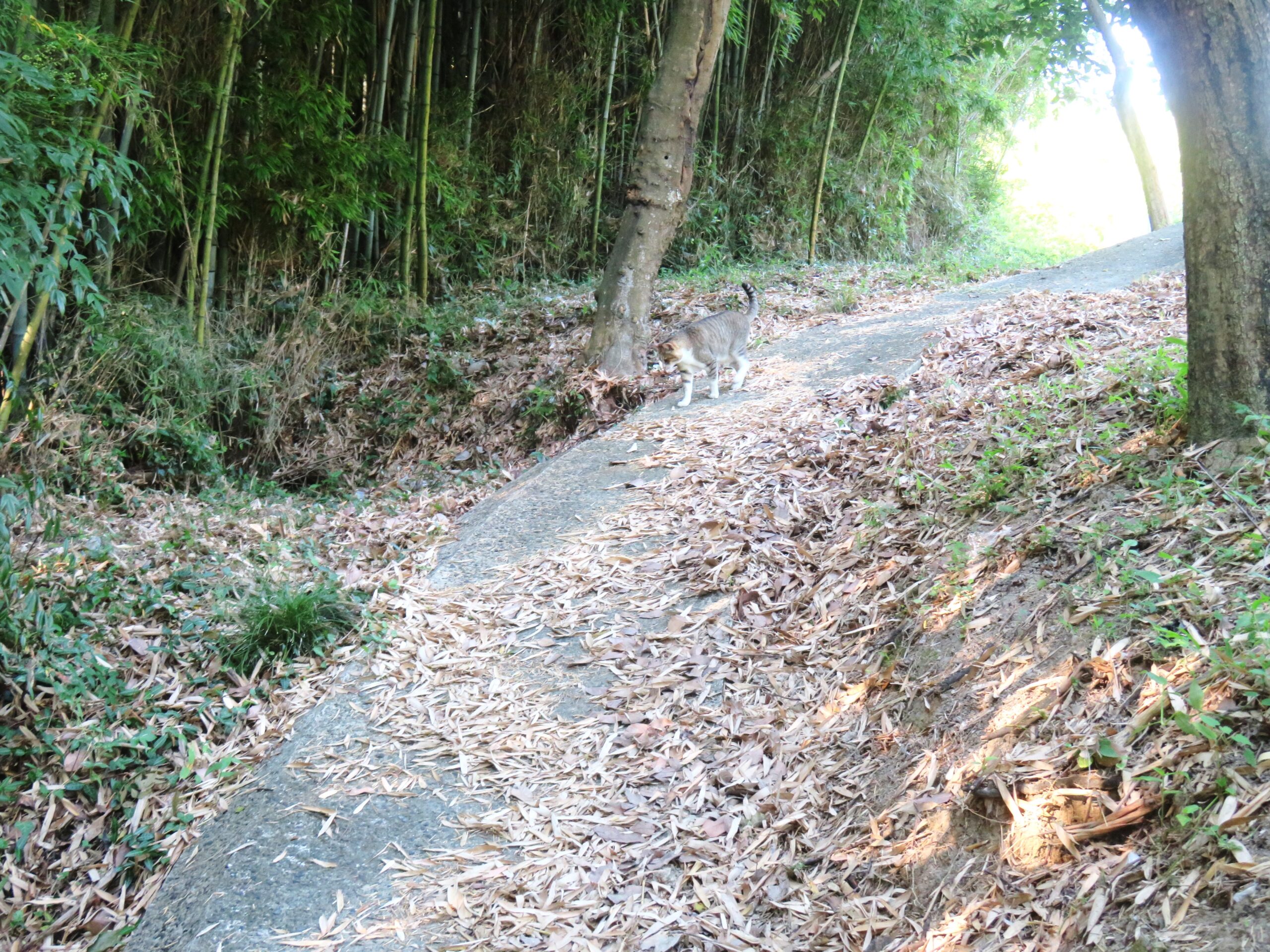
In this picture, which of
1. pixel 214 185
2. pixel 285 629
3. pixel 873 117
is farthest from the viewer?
pixel 873 117

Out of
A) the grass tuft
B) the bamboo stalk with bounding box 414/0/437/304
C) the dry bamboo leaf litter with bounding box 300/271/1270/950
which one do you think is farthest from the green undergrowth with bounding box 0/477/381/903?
the bamboo stalk with bounding box 414/0/437/304

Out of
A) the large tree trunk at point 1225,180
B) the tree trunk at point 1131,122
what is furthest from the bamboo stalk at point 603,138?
the large tree trunk at point 1225,180

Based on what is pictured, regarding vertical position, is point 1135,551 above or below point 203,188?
below

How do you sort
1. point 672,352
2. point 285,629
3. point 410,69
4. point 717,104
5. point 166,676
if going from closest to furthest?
point 166,676 < point 285,629 < point 672,352 < point 410,69 < point 717,104

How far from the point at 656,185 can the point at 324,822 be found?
16.4ft

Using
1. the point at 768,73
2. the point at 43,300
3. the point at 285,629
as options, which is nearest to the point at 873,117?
the point at 768,73

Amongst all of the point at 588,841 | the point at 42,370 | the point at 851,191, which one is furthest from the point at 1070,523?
the point at 851,191

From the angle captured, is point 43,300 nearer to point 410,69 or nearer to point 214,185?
point 214,185

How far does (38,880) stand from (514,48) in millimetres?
8621

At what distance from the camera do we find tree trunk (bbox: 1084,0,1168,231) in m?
9.83

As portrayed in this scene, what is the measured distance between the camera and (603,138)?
9656 millimetres

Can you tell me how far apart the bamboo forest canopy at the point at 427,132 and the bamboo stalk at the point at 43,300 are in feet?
0.11

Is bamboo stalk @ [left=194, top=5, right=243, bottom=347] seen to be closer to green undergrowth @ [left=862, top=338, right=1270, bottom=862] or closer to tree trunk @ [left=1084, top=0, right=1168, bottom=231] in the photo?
green undergrowth @ [left=862, top=338, right=1270, bottom=862]

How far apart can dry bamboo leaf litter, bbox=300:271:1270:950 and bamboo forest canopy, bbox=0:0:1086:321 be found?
257cm
